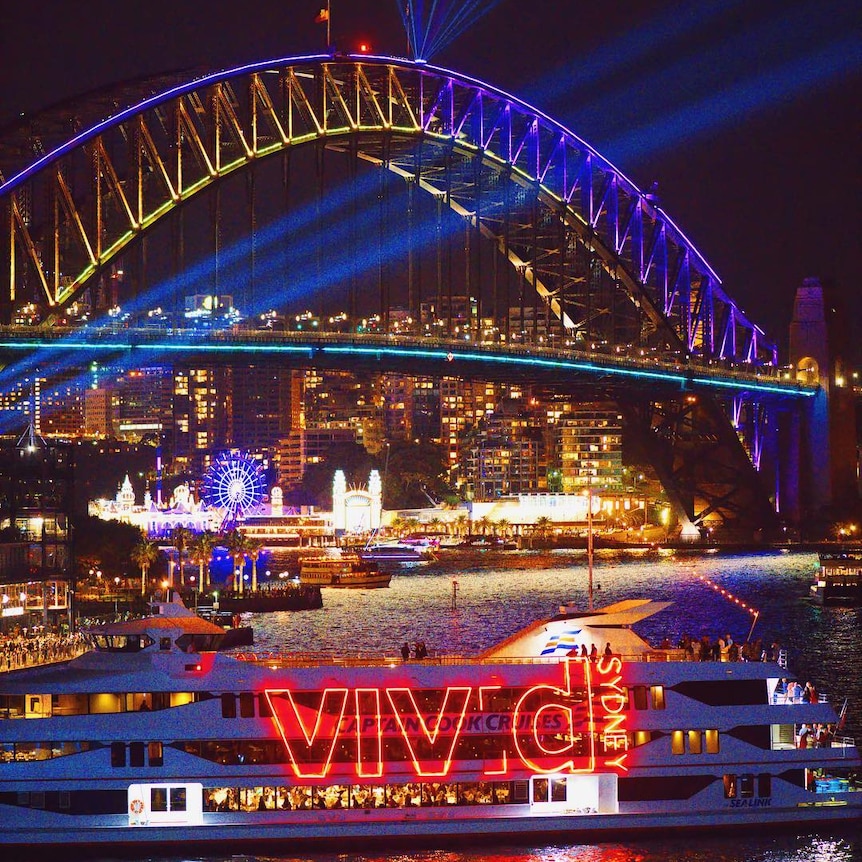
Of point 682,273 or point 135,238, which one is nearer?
point 135,238

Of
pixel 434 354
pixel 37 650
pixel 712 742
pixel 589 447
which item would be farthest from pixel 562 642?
pixel 589 447

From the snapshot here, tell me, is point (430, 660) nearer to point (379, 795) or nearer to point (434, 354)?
point (379, 795)

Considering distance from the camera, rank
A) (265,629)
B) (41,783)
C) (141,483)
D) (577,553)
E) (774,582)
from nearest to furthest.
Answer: (41,783) → (265,629) → (774,582) → (577,553) → (141,483)

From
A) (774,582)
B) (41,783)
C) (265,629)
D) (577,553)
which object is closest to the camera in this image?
(41,783)

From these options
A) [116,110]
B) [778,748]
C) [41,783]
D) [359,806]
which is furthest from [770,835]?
[116,110]

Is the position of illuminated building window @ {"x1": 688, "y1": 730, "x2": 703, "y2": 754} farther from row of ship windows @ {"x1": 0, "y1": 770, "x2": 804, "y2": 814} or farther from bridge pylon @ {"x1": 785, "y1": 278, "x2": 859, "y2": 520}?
bridge pylon @ {"x1": 785, "y1": 278, "x2": 859, "y2": 520}

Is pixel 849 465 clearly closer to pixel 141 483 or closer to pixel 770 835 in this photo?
pixel 770 835

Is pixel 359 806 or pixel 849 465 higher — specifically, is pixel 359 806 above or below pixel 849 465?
below
